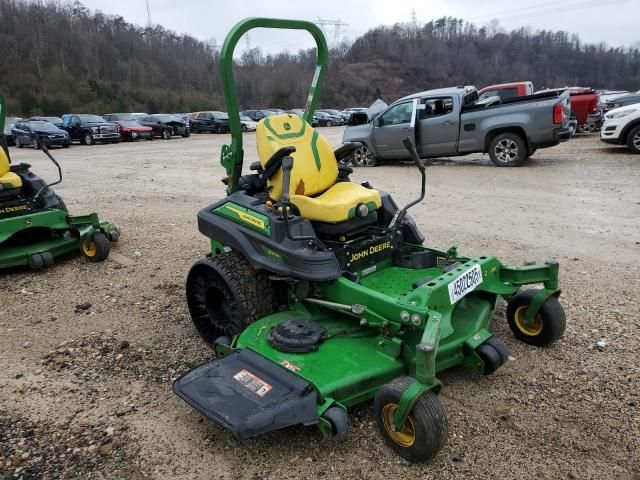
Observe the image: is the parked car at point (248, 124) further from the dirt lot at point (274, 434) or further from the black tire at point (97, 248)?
the black tire at point (97, 248)

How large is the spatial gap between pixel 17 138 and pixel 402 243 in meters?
23.3

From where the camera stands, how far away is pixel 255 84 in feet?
197

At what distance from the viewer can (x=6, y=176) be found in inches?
247

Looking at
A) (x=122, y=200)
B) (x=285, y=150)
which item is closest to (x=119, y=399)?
(x=285, y=150)

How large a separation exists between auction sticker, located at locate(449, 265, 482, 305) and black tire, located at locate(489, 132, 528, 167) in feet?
29.2

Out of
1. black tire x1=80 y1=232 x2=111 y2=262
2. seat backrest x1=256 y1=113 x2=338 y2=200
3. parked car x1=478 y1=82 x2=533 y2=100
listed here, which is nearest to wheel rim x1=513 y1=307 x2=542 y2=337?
seat backrest x1=256 y1=113 x2=338 y2=200

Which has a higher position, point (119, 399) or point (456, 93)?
point (456, 93)

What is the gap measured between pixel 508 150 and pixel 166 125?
19.4 meters

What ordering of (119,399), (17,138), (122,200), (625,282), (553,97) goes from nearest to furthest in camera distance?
(119,399) < (625,282) < (122,200) < (553,97) < (17,138)

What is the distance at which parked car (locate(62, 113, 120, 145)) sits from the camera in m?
24.0

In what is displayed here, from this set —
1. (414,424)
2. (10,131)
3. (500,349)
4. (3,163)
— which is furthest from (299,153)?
(10,131)

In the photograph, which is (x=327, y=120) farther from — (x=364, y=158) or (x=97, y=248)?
(x=97, y=248)

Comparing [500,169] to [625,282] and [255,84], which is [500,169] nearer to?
[625,282]

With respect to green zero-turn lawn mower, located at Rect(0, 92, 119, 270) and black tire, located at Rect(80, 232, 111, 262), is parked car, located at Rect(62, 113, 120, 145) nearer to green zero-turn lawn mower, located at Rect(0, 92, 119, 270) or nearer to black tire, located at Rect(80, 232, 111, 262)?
green zero-turn lawn mower, located at Rect(0, 92, 119, 270)
